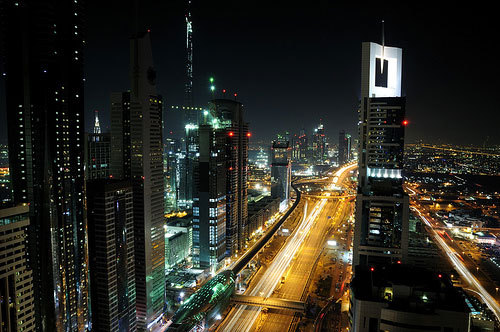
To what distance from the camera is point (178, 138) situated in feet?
247

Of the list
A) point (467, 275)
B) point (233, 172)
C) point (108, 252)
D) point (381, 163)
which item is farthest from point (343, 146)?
point (108, 252)

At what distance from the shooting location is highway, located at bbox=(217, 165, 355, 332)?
73.3 ft

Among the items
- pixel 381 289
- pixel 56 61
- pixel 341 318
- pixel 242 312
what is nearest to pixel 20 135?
pixel 56 61

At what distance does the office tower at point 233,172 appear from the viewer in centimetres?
3425

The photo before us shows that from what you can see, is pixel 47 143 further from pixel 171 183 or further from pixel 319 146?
pixel 319 146

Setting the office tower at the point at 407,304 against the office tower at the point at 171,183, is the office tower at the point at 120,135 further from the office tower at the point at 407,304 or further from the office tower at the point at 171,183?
the office tower at the point at 171,183

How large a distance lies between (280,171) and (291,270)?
25.2m

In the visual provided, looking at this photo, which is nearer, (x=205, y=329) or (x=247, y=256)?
(x=205, y=329)

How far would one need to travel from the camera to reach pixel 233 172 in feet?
115

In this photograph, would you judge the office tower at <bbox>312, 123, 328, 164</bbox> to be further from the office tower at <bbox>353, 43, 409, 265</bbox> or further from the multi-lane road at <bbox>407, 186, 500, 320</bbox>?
the office tower at <bbox>353, 43, 409, 265</bbox>

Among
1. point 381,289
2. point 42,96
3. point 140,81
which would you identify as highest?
point 140,81

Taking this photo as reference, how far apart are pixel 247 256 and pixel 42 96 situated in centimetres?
1984

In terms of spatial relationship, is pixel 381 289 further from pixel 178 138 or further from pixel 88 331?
pixel 178 138

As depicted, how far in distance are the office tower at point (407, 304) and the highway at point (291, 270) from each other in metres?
12.1
